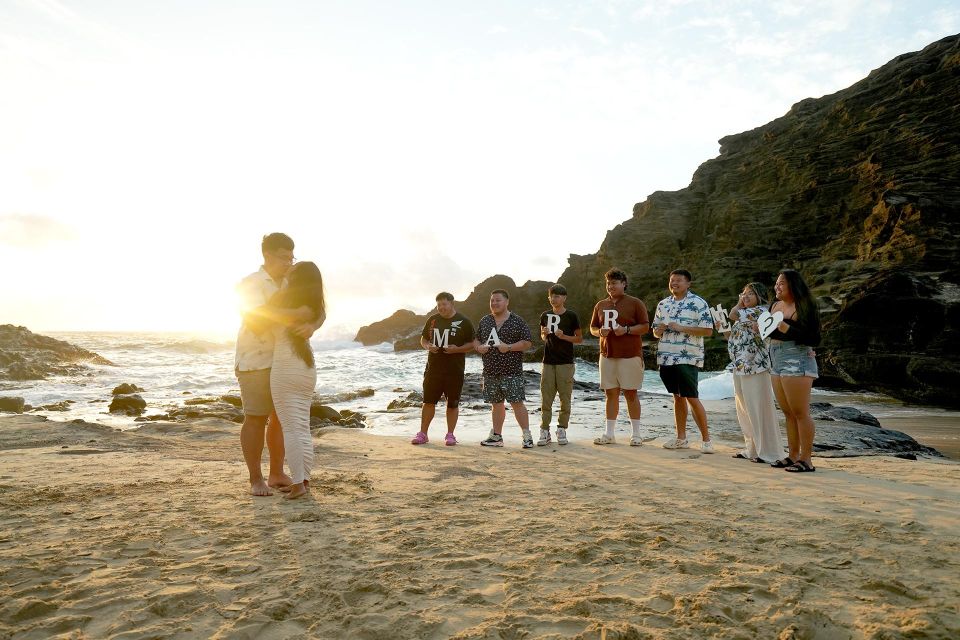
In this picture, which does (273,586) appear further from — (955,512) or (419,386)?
(419,386)

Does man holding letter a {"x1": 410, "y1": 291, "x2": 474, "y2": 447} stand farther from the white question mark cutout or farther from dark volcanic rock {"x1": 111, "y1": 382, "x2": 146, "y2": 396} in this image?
dark volcanic rock {"x1": 111, "y1": 382, "x2": 146, "y2": 396}

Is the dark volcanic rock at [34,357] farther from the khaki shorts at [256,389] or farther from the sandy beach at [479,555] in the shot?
the khaki shorts at [256,389]

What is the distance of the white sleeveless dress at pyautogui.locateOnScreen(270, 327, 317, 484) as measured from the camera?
366 cm

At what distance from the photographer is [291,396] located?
368 centimetres

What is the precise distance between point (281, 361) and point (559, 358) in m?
4.04

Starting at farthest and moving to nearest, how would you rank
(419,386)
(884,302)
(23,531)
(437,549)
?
(419,386) < (884,302) < (23,531) < (437,549)

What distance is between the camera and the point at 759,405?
5410 millimetres

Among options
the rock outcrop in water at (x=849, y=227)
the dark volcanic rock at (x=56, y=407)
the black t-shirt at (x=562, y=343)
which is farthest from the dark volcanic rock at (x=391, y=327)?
the black t-shirt at (x=562, y=343)

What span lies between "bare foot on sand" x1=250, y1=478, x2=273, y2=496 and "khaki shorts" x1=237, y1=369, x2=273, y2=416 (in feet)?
1.58

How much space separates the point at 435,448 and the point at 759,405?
357cm

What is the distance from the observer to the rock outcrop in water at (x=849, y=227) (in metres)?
14.0

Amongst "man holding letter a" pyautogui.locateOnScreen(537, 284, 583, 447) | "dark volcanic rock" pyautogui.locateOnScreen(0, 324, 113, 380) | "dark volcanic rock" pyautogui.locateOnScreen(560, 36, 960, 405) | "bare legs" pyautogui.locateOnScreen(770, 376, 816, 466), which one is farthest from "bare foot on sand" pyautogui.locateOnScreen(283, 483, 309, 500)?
"dark volcanic rock" pyautogui.locateOnScreen(0, 324, 113, 380)

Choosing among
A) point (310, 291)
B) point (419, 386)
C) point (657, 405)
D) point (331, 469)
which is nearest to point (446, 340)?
point (331, 469)

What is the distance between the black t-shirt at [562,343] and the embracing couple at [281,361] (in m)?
3.72
